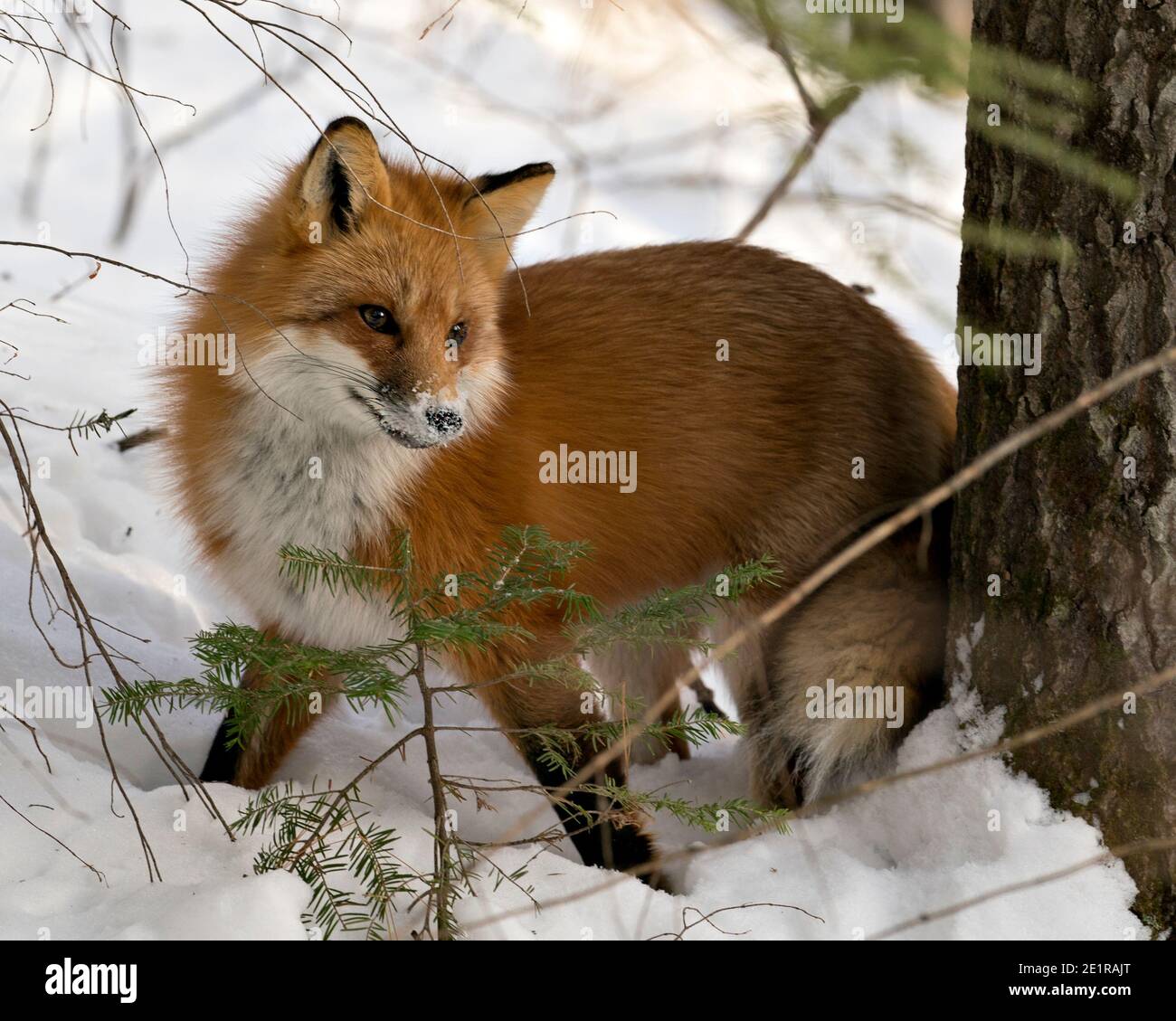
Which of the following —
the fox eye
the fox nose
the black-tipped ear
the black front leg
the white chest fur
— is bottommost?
the black front leg

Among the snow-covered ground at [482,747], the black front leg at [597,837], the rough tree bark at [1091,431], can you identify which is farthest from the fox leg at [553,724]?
the rough tree bark at [1091,431]

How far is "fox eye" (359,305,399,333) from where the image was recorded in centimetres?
269

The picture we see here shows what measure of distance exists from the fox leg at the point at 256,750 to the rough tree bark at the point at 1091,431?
185 cm

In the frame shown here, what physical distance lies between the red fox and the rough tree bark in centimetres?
34

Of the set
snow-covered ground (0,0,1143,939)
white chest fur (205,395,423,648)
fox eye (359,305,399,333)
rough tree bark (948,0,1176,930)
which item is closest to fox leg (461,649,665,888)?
snow-covered ground (0,0,1143,939)

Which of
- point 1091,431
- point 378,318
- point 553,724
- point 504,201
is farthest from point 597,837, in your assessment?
point 504,201

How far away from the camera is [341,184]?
275cm

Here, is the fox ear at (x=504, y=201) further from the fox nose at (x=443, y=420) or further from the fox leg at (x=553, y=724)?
the fox leg at (x=553, y=724)

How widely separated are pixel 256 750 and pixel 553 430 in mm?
1191

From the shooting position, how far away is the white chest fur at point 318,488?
2809 mm

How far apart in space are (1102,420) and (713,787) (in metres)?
1.74

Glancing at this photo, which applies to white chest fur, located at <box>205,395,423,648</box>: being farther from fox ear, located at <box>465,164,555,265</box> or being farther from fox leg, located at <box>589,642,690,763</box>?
fox leg, located at <box>589,642,690,763</box>
